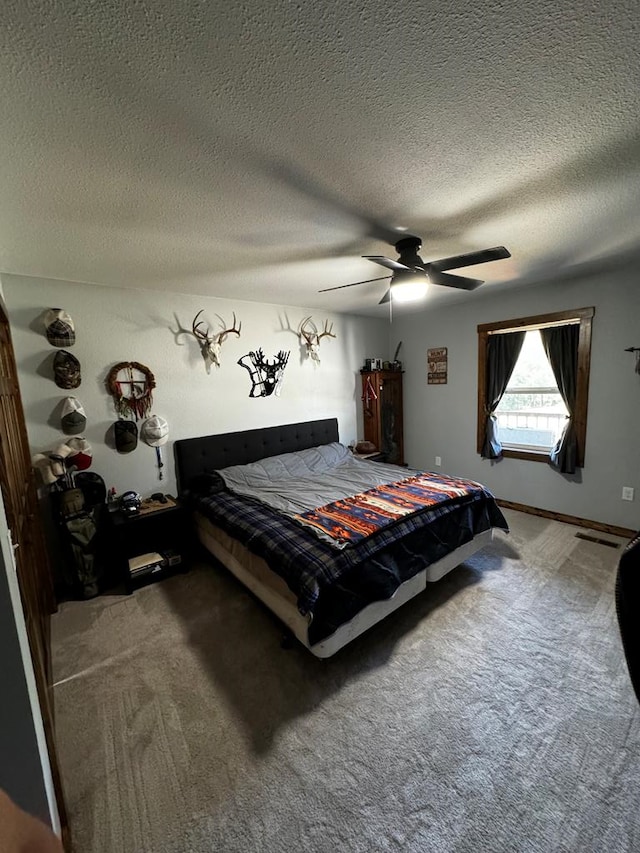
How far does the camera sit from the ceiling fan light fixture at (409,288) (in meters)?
Answer: 2.04

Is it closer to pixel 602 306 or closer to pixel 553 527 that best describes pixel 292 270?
pixel 602 306

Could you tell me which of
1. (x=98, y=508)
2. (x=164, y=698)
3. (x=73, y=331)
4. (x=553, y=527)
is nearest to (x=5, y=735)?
(x=164, y=698)

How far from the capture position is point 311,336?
414 cm

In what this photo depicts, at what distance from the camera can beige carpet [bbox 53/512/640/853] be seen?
121 centimetres

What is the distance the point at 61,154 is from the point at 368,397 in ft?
12.8

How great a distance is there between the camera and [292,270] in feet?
8.84

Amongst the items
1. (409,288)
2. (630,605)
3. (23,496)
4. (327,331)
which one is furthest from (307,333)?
(630,605)

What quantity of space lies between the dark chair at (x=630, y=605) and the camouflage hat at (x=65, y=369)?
332 cm

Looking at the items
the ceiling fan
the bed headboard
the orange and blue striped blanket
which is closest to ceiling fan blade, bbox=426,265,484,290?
the ceiling fan

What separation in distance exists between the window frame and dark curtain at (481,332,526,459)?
0.05 metres

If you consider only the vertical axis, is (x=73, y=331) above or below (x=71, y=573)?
above

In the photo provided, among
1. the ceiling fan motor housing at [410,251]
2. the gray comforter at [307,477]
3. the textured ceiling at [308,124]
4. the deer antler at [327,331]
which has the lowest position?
the gray comforter at [307,477]

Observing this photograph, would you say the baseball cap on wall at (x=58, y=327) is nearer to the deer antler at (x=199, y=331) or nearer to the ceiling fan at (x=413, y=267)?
the deer antler at (x=199, y=331)

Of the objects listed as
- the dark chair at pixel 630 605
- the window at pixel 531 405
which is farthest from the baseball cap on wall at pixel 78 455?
the window at pixel 531 405
